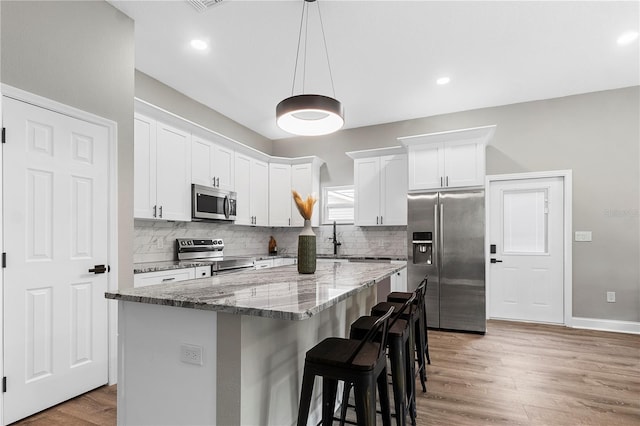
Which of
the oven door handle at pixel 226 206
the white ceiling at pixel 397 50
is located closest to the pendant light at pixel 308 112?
the white ceiling at pixel 397 50

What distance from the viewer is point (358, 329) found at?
2162 millimetres

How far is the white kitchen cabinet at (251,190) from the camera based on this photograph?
16.6ft

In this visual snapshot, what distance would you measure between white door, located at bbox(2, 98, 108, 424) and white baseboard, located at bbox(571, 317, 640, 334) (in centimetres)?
528

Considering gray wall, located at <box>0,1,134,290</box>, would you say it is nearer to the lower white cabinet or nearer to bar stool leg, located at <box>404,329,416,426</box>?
the lower white cabinet

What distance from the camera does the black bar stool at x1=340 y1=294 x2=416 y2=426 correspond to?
194 centimetres

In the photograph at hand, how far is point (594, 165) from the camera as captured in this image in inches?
177

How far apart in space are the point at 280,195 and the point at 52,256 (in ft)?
11.8

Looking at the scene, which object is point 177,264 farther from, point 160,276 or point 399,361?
Result: point 399,361

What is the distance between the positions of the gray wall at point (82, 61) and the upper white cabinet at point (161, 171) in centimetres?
59

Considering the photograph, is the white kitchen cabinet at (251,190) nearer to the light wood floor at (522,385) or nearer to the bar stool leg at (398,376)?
the light wood floor at (522,385)

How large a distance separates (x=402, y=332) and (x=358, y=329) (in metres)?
0.26

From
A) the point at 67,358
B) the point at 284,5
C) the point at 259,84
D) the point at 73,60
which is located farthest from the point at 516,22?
the point at 67,358

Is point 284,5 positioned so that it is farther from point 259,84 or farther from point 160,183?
point 160,183

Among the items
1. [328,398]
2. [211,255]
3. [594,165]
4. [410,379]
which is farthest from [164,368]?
[594,165]
